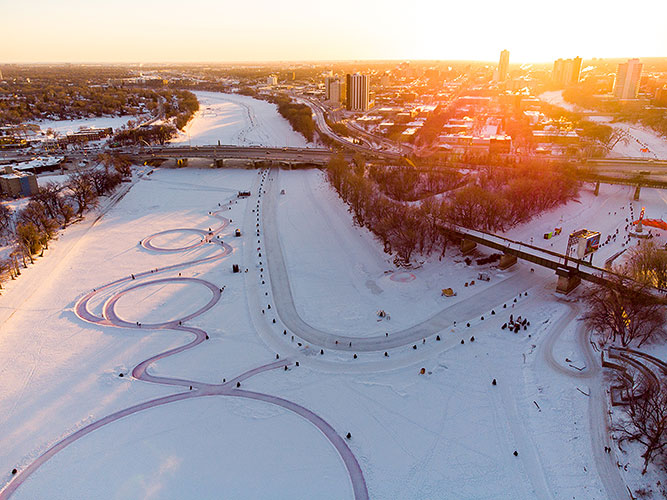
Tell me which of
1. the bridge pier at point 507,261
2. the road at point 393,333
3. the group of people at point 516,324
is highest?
the bridge pier at point 507,261

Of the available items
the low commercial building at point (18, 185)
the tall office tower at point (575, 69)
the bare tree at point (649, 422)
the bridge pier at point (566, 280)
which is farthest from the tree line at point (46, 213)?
the tall office tower at point (575, 69)

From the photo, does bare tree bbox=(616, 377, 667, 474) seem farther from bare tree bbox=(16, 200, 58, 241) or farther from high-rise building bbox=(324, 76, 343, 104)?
high-rise building bbox=(324, 76, 343, 104)

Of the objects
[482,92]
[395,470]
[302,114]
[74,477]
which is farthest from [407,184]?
[482,92]

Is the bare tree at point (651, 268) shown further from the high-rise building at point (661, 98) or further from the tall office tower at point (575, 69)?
the tall office tower at point (575, 69)

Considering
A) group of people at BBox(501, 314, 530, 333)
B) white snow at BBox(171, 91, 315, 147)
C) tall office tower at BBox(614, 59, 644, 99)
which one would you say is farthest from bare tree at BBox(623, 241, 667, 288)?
tall office tower at BBox(614, 59, 644, 99)

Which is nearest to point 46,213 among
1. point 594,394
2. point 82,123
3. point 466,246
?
point 466,246

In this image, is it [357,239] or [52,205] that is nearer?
[357,239]

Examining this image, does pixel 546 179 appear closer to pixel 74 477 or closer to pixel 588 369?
pixel 588 369
